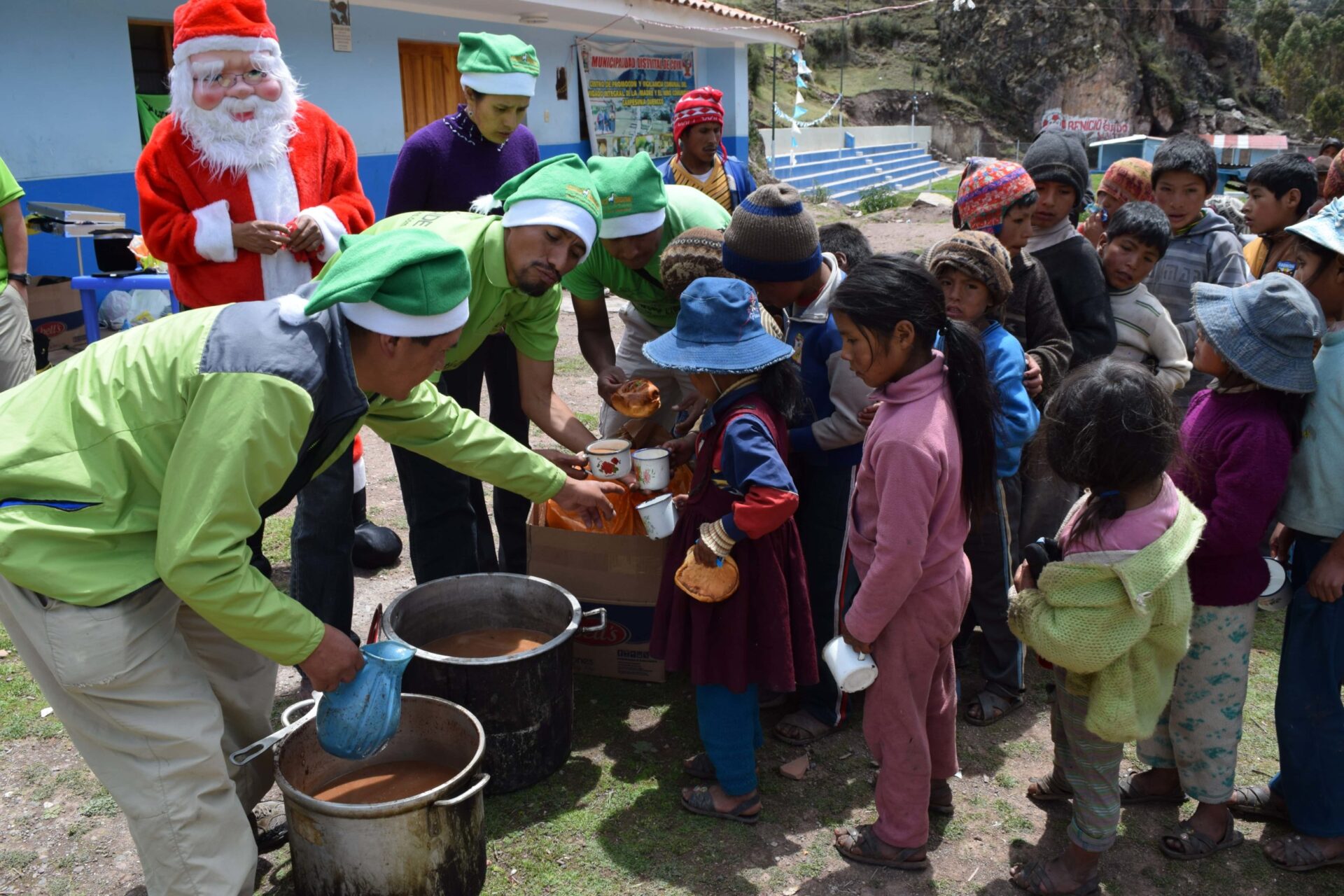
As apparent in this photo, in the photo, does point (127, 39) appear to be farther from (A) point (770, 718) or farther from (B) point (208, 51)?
(A) point (770, 718)

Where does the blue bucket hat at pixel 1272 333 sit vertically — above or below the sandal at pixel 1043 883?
above

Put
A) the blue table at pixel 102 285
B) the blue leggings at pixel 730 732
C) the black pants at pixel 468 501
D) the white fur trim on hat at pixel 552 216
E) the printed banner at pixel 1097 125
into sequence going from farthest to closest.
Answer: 1. the printed banner at pixel 1097 125
2. the blue table at pixel 102 285
3. the black pants at pixel 468 501
4. the white fur trim on hat at pixel 552 216
5. the blue leggings at pixel 730 732

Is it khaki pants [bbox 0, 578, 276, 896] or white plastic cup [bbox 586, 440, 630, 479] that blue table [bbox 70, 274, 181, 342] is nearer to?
white plastic cup [bbox 586, 440, 630, 479]

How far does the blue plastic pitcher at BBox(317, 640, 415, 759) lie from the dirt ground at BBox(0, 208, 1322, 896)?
632 mm

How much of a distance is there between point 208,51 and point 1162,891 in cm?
396

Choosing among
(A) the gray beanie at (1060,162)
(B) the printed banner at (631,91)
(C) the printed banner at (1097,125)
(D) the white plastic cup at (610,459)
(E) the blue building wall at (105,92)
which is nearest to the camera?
(D) the white plastic cup at (610,459)

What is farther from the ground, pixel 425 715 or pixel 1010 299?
pixel 1010 299

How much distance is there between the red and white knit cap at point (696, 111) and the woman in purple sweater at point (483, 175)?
87 centimetres

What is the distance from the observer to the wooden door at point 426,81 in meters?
11.3

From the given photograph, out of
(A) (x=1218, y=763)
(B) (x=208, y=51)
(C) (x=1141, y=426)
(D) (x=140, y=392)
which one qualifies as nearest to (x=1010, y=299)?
(C) (x=1141, y=426)

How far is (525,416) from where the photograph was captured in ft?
13.9

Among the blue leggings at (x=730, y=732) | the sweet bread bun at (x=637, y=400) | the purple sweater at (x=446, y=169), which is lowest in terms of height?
the blue leggings at (x=730, y=732)

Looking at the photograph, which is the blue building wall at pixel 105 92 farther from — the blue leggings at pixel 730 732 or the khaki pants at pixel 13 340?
the blue leggings at pixel 730 732

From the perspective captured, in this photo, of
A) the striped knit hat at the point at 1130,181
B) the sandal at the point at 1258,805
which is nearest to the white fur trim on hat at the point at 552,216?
the sandal at the point at 1258,805
